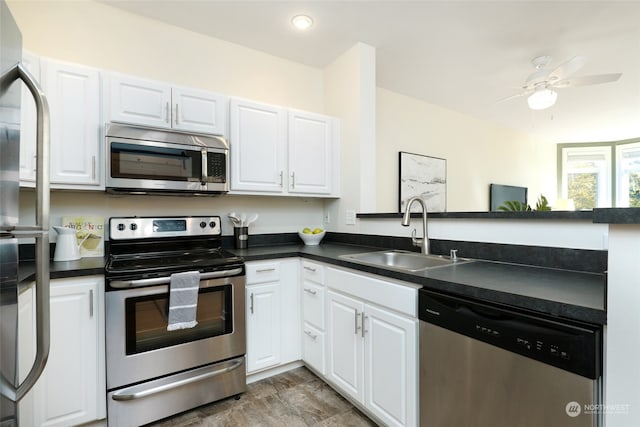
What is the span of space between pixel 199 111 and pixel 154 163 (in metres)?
0.50

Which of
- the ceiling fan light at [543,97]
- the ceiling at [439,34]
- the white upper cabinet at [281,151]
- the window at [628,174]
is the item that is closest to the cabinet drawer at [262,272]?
the white upper cabinet at [281,151]

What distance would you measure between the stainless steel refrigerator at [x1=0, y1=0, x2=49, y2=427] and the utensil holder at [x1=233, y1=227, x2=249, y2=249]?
162 centimetres

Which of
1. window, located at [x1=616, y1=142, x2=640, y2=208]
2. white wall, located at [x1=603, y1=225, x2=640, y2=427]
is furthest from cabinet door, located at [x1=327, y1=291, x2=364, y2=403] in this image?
window, located at [x1=616, y1=142, x2=640, y2=208]

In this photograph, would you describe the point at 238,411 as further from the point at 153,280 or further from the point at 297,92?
the point at 297,92

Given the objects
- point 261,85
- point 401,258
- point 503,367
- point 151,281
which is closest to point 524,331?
point 503,367

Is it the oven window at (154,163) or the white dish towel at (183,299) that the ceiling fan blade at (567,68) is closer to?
the oven window at (154,163)

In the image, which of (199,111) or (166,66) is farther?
(166,66)

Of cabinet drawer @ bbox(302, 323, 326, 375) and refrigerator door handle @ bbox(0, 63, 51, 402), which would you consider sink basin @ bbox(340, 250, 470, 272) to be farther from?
refrigerator door handle @ bbox(0, 63, 51, 402)

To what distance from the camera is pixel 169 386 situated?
5.50 ft

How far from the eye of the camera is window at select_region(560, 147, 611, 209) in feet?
19.6

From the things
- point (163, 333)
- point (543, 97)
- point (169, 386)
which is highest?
point (543, 97)

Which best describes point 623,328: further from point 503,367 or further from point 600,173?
point 600,173

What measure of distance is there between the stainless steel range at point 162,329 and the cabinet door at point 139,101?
663 mm

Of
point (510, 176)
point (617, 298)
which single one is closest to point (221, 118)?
point (617, 298)
